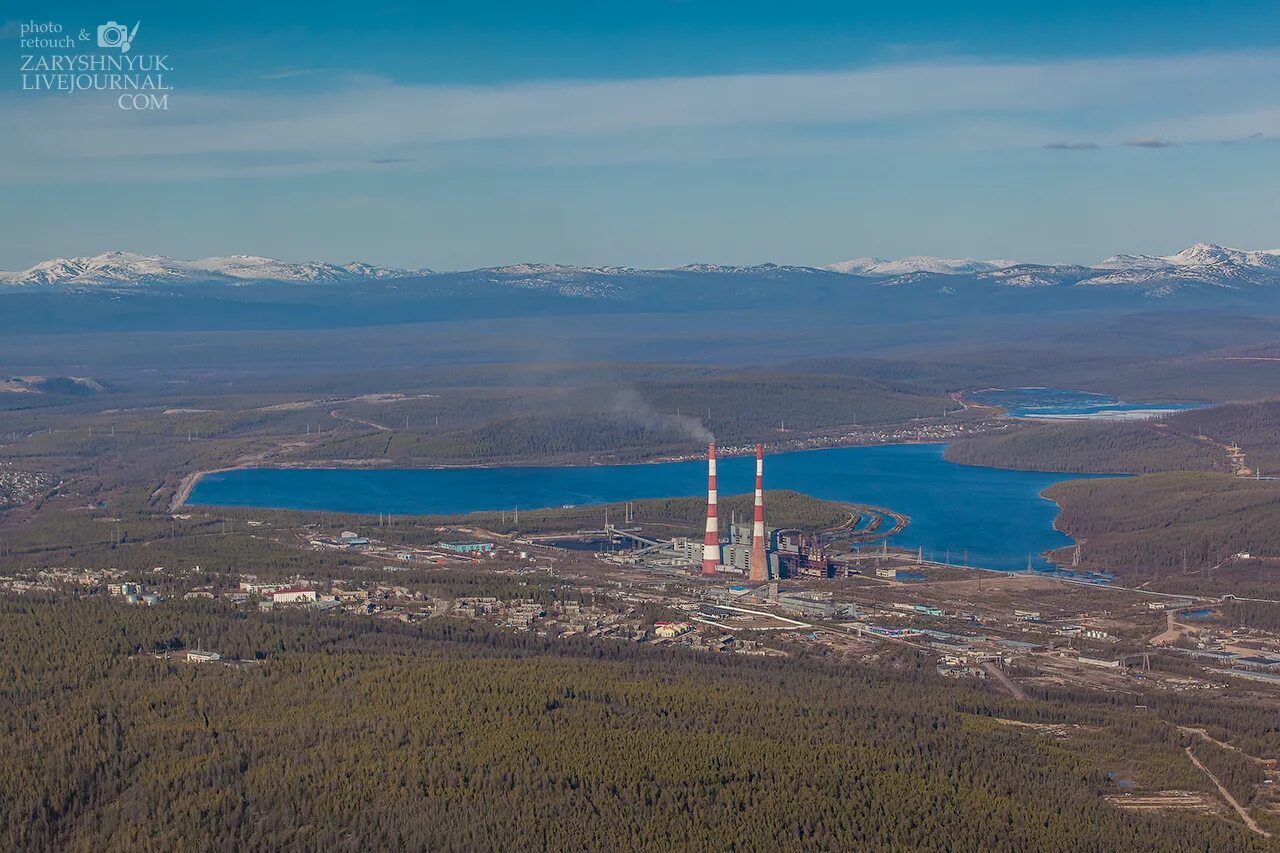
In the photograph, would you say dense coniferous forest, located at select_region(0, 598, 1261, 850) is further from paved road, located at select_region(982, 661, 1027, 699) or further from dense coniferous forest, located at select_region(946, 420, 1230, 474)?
dense coniferous forest, located at select_region(946, 420, 1230, 474)

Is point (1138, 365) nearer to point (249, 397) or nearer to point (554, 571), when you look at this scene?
point (249, 397)

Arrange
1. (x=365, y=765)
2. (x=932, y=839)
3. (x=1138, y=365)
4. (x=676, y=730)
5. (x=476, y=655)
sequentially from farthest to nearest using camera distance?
(x=1138, y=365) < (x=476, y=655) < (x=676, y=730) < (x=365, y=765) < (x=932, y=839)

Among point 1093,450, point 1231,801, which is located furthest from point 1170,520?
point 1231,801

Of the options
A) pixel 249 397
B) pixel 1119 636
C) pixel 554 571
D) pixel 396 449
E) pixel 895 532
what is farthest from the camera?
pixel 249 397

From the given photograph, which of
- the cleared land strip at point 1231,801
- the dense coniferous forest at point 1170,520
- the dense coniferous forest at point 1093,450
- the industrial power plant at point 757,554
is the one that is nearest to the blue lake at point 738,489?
the dense coniferous forest at point 1170,520

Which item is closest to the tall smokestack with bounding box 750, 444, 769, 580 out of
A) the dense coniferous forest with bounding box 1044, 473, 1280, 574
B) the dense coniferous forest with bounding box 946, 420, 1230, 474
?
the dense coniferous forest with bounding box 1044, 473, 1280, 574

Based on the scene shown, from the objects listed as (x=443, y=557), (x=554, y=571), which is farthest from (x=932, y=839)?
(x=443, y=557)
